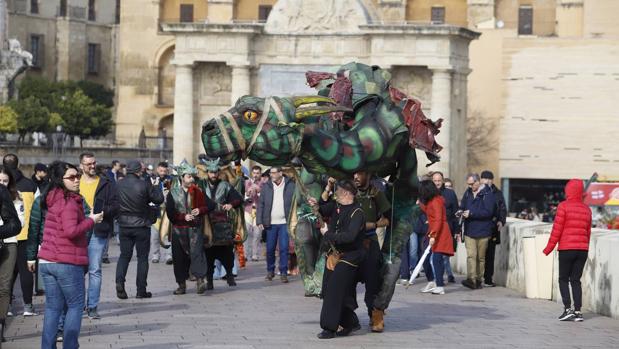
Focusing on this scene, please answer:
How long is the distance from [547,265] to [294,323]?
5.86m

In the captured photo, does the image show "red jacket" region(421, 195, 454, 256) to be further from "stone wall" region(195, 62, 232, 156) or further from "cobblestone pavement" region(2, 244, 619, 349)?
"stone wall" region(195, 62, 232, 156)

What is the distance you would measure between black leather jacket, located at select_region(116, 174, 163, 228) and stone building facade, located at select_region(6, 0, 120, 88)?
273 ft

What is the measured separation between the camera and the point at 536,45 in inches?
2990

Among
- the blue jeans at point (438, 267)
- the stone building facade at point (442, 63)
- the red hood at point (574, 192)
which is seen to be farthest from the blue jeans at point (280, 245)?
the stone building facade at point (442, 63)

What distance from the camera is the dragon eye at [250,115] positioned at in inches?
613

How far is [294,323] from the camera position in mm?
18266

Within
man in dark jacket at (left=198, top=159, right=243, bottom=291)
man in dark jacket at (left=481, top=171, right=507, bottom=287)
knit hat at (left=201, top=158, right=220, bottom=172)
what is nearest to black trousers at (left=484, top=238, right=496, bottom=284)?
man in dark jacket at (left=481, top=171, right=507, bottom=287)

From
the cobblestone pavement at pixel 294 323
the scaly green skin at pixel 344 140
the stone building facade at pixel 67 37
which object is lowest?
the cobblestone pavement at pixel 294 323

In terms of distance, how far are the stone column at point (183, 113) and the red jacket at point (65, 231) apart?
3457 centimetres

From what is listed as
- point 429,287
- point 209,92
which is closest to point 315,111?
point 429,287

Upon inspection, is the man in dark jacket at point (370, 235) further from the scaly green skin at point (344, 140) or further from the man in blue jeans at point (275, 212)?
the man in blue jeans at point (275, 212)

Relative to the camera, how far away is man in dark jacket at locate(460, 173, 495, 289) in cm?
2412

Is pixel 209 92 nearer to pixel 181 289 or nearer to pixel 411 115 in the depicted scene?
pixel 181 289

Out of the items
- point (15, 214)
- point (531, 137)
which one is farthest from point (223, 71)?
point (15, 214)
